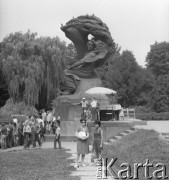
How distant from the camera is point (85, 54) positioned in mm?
26328

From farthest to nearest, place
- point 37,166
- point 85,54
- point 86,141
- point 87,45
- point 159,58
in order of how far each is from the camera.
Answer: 1. point 159,58
2. point 85,54
3. point 87,45
4. point 37,166
5. point 86,141

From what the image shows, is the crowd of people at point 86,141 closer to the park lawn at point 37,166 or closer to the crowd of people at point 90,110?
the park lawn at point 37,166

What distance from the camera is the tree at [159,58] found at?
67500 millimetres

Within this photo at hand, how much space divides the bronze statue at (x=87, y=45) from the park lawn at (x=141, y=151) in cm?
835

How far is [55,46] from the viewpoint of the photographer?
140ft

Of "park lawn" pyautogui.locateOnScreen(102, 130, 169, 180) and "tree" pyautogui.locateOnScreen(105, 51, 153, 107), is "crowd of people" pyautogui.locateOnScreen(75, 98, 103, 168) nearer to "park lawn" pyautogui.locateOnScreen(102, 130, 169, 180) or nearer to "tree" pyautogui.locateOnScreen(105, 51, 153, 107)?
"park lawn" pyautogui.locateOnScreen(102, 130, 169, 180)

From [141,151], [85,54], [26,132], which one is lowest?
[141,151]

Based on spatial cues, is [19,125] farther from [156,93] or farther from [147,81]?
[147,81]

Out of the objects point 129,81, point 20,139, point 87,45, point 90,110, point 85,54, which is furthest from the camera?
point 129,81

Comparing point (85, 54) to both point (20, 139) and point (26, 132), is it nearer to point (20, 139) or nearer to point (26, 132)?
point (20, 139)

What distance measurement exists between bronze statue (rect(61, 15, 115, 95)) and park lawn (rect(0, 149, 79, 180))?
25.9ft

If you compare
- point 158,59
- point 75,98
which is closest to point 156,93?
point 75,98

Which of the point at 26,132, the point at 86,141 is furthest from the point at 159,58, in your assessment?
the point at 86,141

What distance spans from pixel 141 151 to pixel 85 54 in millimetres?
Answer: 13130
